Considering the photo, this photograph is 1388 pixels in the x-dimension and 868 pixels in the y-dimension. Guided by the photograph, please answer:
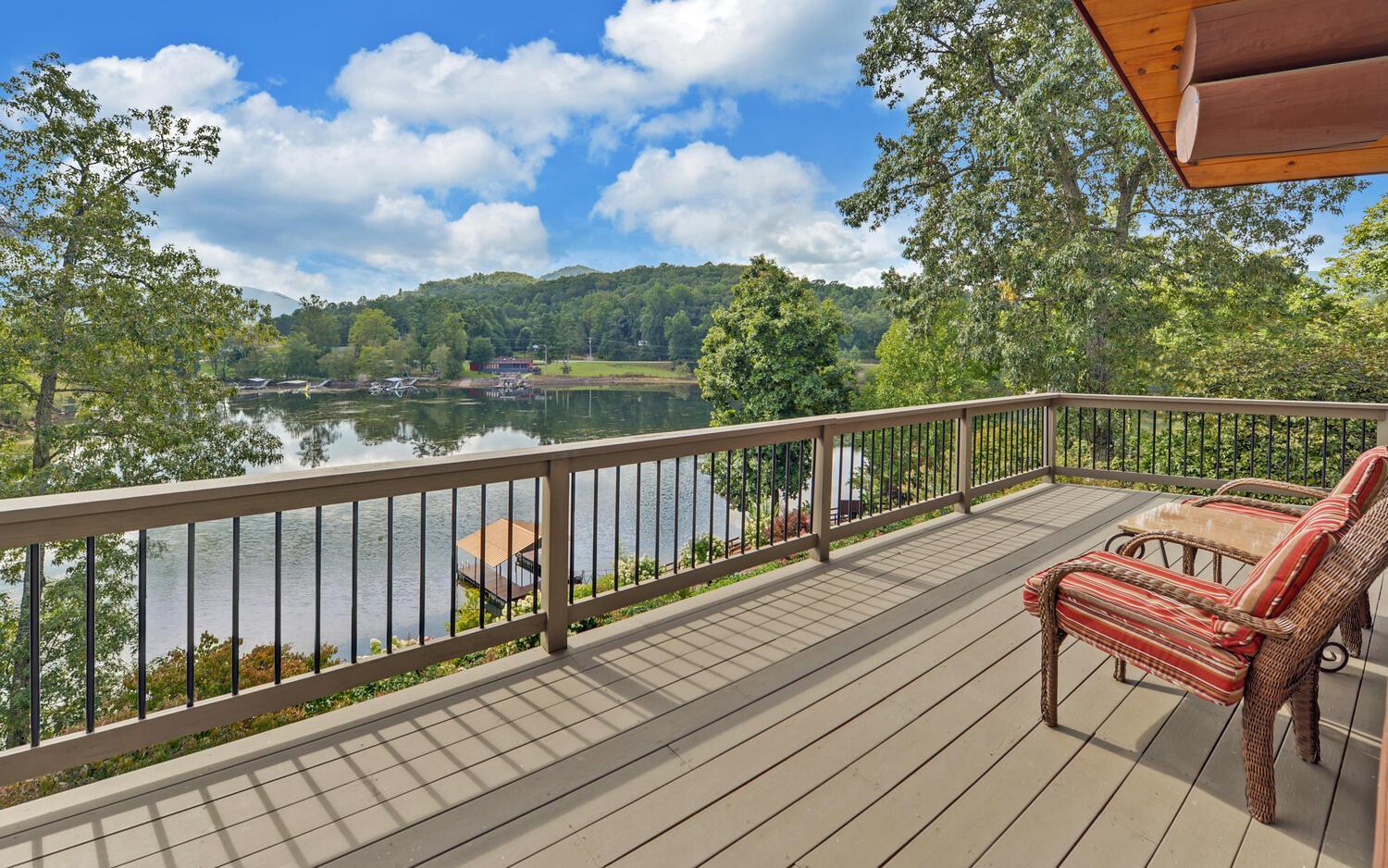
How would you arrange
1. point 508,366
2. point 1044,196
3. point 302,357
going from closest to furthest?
point 1044,196 → point 302,357 → point 508,366

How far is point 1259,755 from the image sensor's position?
174cm

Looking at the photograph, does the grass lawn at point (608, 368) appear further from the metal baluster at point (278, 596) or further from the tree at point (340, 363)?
the metal baluster at point (278, 596)

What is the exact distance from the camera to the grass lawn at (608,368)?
113 ft

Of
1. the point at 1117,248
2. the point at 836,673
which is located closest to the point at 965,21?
the point at 1117,248

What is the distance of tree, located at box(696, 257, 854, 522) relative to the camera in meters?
18.8

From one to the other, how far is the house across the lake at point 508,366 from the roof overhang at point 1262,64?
34.4 meters

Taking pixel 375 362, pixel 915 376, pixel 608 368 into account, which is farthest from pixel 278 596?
pixel 375 362

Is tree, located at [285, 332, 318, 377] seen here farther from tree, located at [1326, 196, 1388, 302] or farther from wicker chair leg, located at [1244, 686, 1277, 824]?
tree, located at [1326, 196, 1388, 302]

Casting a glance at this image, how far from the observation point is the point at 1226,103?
7.72 ft

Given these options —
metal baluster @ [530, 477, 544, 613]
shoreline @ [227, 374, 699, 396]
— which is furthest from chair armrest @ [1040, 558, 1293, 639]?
shoreline @ [227, 374, 699, 396]

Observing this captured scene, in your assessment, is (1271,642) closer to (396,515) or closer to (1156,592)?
(1156,592)

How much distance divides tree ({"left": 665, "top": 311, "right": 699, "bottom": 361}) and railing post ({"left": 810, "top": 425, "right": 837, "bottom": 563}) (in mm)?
24587

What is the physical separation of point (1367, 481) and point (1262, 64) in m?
1.53

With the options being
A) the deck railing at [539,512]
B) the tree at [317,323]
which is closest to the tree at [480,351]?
the tree at [317,323]
